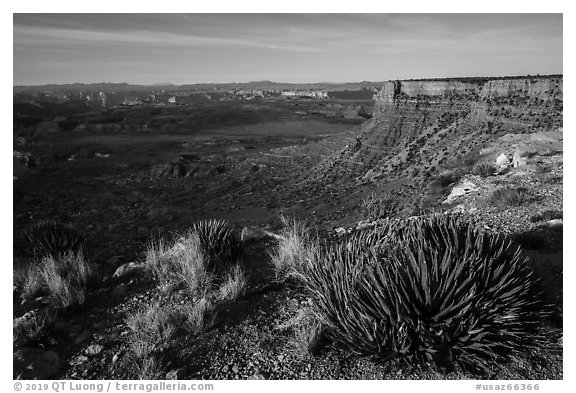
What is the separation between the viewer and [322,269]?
4.44 meters

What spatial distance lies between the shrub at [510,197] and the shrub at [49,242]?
8601 mm

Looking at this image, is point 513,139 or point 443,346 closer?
point 443,346

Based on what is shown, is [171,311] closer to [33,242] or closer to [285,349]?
[285,349]

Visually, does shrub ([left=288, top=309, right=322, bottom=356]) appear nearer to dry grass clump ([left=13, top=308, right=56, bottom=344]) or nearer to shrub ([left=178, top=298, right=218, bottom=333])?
shrub ([left=178, top=298, right=218, bottom=333])

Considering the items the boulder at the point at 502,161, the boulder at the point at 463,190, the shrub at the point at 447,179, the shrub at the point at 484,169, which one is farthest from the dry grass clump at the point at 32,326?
the boulder at the point at 502,161

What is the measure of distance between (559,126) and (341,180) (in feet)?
41.6

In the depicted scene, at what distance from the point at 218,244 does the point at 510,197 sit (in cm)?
689

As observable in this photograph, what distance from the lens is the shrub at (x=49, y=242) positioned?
284 inches

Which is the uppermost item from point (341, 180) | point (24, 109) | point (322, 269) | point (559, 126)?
point (24, 109)

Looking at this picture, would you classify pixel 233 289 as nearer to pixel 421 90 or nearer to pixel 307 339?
pixel 307 339

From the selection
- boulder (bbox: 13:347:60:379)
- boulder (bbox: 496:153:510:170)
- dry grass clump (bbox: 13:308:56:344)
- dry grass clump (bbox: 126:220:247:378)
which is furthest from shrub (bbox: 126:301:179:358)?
boulder (bbox: 496:153:510:170)

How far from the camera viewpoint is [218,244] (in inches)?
244

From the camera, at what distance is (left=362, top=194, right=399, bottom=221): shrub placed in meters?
17.8
